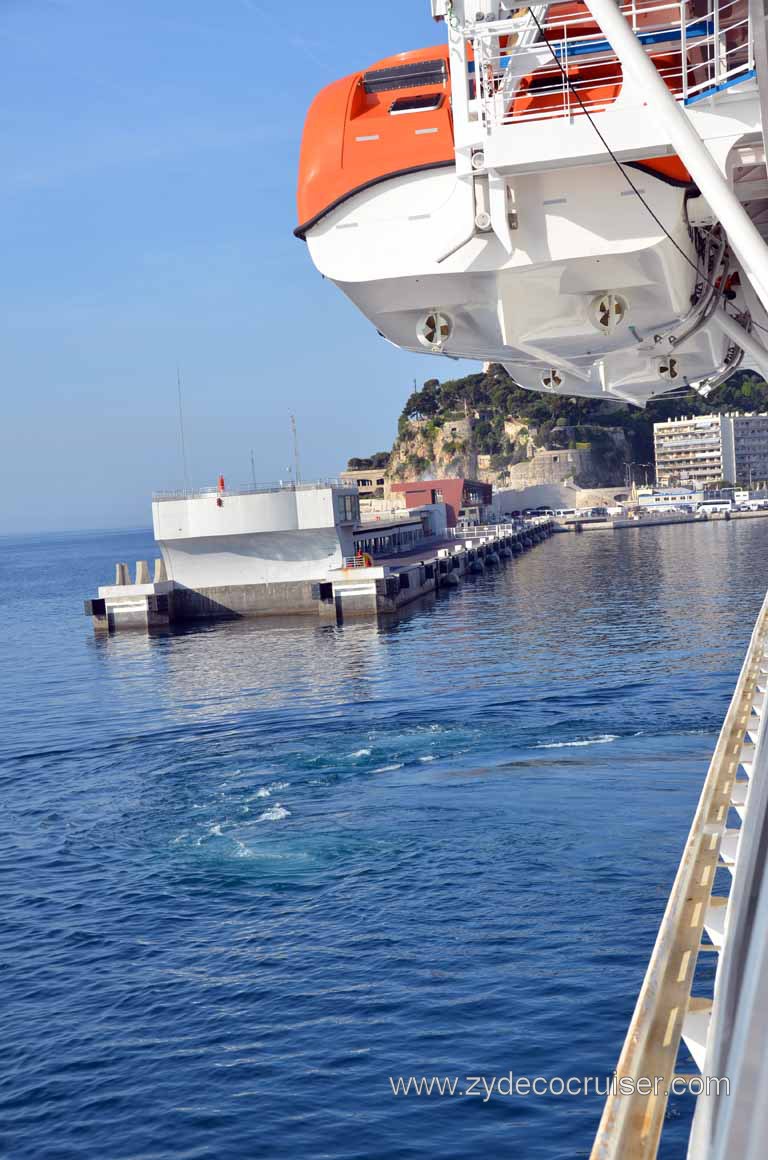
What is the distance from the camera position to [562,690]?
27.1 meters

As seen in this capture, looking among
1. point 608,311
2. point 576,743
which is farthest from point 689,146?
point 576,743

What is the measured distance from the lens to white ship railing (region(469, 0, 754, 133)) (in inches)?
255

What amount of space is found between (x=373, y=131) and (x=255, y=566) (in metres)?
44.2

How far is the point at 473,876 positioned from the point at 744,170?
979 centimetres

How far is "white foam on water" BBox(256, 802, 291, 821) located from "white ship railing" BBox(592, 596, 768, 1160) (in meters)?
12.1

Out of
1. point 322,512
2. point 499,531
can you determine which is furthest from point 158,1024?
point 499,531

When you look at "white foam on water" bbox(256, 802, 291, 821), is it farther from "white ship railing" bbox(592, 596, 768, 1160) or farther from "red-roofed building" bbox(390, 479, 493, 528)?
"red-roofed building" bbox(390, 479, 493, 528)

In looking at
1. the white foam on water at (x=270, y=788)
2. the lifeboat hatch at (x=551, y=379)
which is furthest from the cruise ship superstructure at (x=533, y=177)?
the white foam on water at (x=270, y=788)

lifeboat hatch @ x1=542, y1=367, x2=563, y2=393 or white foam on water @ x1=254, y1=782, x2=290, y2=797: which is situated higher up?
lifeboat hatch @ x1=542, y1=367, x2=563, y2=393

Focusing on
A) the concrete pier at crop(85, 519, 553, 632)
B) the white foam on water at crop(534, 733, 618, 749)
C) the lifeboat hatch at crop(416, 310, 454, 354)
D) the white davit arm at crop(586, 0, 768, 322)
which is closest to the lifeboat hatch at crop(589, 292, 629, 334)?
the lifeboat hatch at crop(416, 310, 454, 354)

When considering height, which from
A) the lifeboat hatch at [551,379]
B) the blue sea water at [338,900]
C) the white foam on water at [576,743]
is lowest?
the blue sea water at [338,900]

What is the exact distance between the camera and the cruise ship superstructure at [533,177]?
21.1 feet

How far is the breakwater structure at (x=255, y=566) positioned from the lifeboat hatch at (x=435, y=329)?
3943cm

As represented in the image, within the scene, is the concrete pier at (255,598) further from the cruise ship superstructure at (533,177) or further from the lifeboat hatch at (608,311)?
the lifeboat hatch at (608,311)
